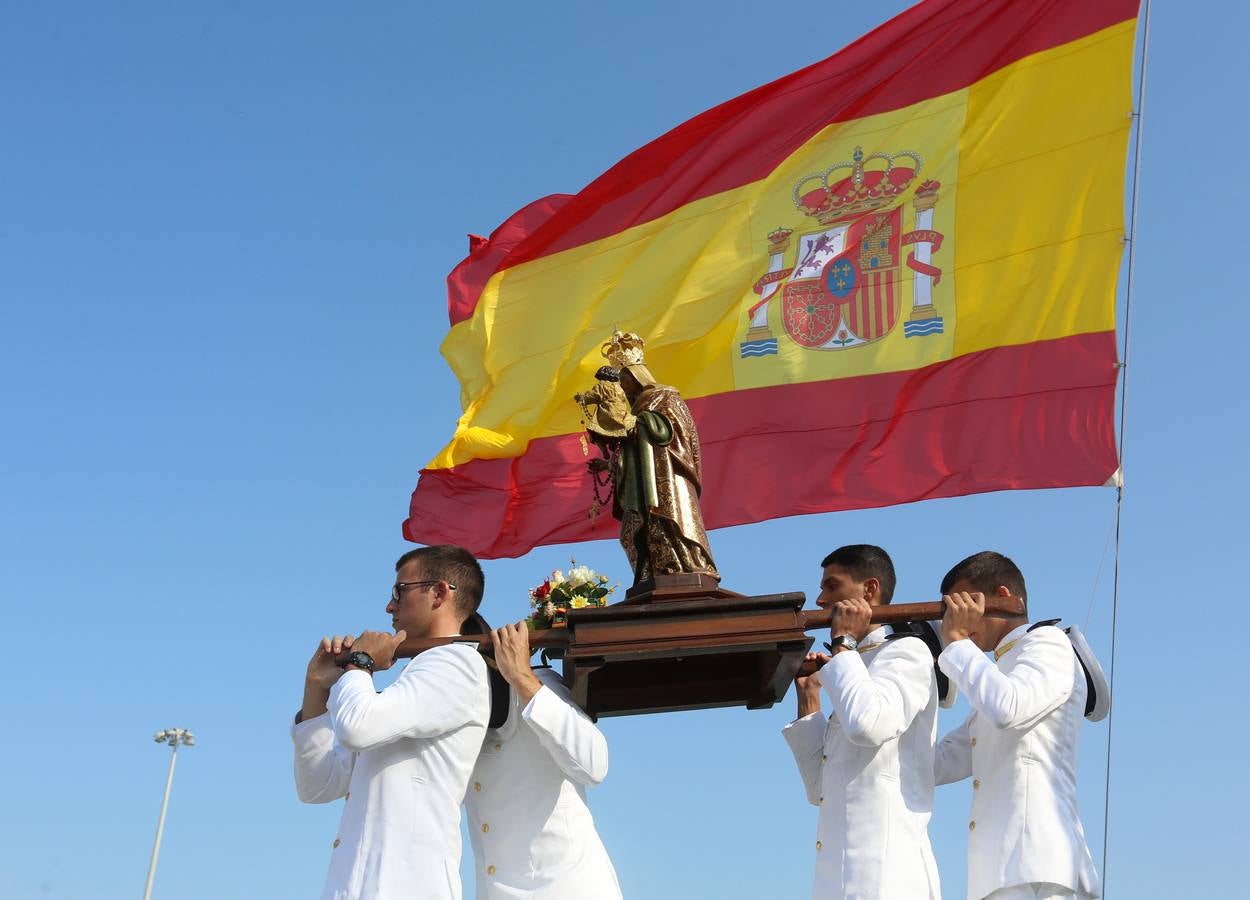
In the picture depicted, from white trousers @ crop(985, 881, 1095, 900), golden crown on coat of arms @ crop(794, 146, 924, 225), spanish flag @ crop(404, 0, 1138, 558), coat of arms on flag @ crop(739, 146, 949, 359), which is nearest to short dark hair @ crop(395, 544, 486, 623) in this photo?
white trousers @ crop(985, 881, 1095, 900)

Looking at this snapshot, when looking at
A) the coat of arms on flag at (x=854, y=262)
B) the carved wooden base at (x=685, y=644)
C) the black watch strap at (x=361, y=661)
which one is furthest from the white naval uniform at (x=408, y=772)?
the coat of arms on flag at (x=854, y=262)

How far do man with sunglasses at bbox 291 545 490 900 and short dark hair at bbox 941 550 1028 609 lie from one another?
2559 millimetres

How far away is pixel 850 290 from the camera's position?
11.2 metres

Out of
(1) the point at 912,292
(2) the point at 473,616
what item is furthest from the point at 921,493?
(2) the point at 473,616

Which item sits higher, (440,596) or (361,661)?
(440,596)

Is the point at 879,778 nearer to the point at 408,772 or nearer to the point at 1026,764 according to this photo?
the point at 1026,764

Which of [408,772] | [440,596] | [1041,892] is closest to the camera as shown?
[1041,892]

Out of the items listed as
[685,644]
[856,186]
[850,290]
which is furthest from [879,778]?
[856,186]

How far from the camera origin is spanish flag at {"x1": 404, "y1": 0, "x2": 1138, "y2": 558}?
10.3 m

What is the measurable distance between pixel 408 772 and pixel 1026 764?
2935mm

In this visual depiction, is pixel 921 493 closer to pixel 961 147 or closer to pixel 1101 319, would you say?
pixel 1101 319

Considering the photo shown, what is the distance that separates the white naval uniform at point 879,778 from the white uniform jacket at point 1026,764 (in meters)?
0.24

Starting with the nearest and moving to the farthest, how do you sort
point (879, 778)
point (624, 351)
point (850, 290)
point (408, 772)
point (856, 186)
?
point (408, 772) < point (879, 778) < point (624, 351) < point (850, 290) < point (856, 186)

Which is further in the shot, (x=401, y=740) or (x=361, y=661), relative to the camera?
(x=361, y=661)
